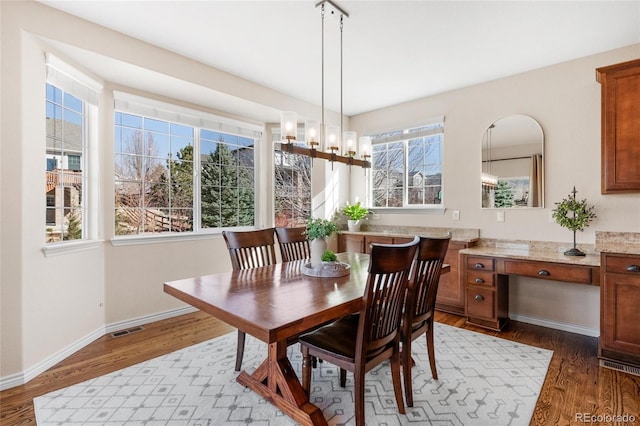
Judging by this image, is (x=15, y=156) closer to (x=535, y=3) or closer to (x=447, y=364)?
(x=447, y=364)

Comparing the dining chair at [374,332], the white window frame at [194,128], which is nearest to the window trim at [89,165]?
the white window frame at [194,128]

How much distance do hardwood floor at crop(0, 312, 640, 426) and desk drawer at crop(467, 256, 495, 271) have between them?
0.62 metres

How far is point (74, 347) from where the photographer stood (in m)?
2.69

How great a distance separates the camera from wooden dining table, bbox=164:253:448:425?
1.39 meters

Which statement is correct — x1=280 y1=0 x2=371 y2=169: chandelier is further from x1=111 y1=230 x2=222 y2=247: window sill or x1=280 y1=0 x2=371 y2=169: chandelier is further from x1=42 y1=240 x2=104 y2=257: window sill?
x1=42 y1=240 x2=104 y2=257: window sill

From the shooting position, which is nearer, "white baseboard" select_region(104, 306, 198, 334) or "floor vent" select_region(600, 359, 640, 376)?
"floor vent" select_region(600, 359, 640, 376)

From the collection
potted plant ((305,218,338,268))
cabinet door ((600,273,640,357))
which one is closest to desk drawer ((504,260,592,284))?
cabinet door ((600,273,640,357))

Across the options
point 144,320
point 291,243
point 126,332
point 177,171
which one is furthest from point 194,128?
point 126,332

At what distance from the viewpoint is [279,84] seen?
3791 millimetres

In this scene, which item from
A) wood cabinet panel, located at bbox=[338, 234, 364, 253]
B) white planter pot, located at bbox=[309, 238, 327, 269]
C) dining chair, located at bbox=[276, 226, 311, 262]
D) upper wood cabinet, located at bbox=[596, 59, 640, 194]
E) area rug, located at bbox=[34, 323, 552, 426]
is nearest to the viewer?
area rug, located at bbox=[34, 323, 552, 426]

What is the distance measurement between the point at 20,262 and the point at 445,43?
3804 millimetres

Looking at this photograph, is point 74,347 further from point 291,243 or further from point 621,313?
point 621,313

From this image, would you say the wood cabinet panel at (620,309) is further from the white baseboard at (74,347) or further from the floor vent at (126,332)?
the floor vent at (126,332)

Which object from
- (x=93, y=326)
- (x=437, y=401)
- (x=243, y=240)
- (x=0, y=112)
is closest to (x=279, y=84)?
(x=243, y=240)
